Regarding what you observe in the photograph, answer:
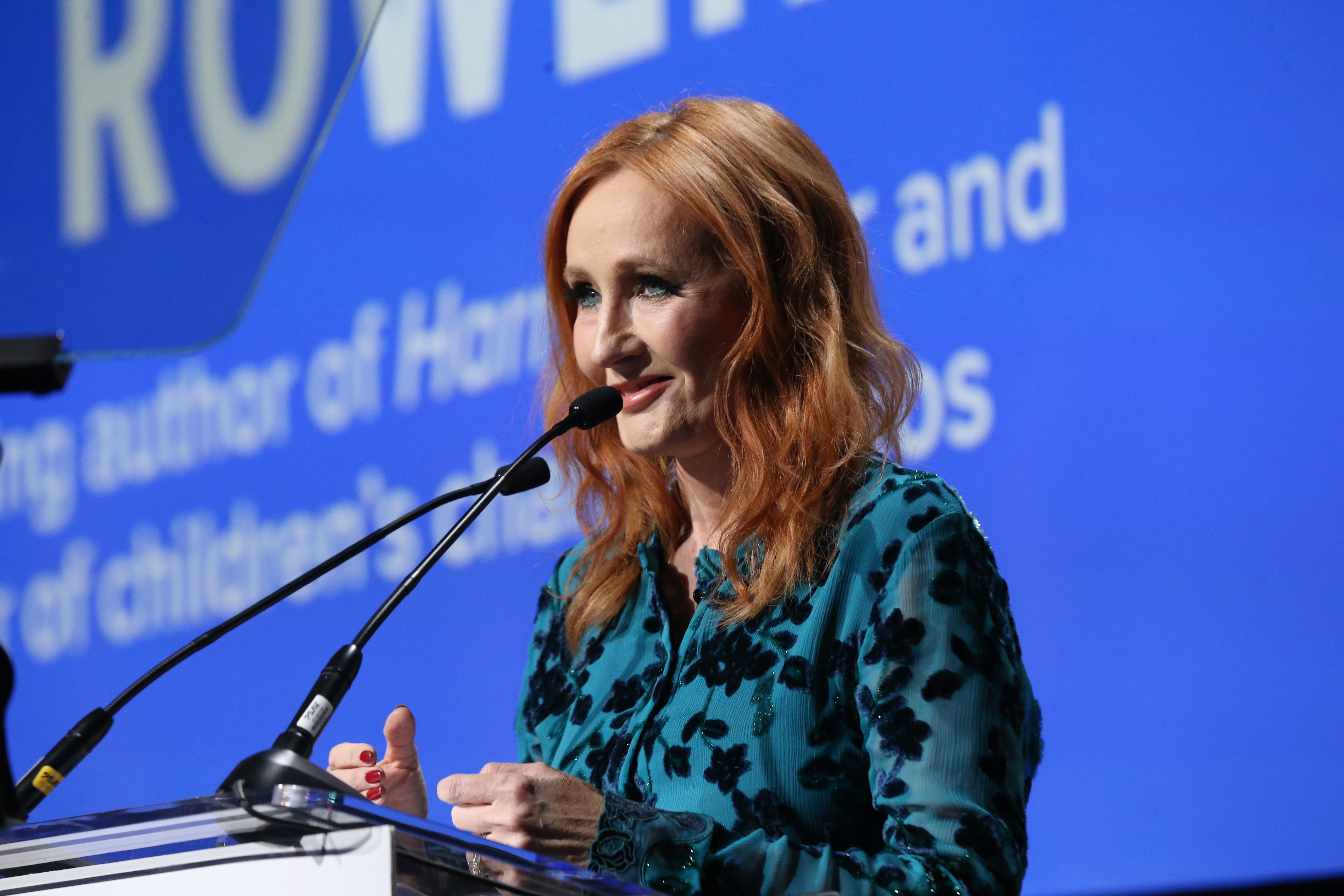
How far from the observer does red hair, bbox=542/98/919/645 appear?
57.3 inches

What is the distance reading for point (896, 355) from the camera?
1.57m

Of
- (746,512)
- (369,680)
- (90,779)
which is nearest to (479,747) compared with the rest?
(369,680)

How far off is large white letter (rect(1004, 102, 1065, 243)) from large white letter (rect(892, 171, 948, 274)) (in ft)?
0.39

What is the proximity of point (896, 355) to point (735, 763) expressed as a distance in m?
0.55

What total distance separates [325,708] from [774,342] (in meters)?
0.76

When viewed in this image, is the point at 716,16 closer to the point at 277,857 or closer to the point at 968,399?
the point at 968,399

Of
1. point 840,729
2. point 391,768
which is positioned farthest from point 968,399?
point 391,768

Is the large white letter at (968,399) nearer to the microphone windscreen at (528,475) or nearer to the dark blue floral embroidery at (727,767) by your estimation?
the dark blue floral embroidery at (727,767)

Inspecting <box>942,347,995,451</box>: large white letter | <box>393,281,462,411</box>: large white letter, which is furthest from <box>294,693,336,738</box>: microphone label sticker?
<box>393,281,462,411</box>: large white letter

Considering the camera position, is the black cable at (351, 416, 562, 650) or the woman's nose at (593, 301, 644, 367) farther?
the woman's nose at (593, 301, 644, 367)

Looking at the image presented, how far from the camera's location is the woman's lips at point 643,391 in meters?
1.50

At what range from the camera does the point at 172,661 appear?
111 centimetres

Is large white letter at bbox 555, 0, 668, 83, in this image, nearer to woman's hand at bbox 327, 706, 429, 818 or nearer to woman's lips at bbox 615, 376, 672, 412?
woman's lips at bbox 615, 376, 672, 412

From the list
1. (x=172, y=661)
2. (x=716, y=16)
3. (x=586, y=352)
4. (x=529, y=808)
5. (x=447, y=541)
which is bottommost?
(x=529, y=808)
